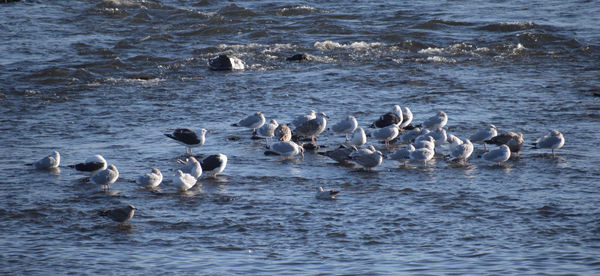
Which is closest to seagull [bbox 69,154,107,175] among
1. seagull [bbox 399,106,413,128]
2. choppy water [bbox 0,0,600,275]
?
choppy water [bbox 0,0,600,275]

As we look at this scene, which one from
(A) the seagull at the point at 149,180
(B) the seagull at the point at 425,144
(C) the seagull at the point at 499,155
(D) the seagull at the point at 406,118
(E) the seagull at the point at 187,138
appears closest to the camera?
(A) the seagull at the point at 149,180

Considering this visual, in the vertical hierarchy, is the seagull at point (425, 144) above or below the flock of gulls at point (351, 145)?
above

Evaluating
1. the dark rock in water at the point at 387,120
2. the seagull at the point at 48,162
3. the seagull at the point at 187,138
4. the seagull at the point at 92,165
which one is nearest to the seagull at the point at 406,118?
the dark rock in water at the point at 387,120

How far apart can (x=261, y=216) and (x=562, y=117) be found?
23.3 feet

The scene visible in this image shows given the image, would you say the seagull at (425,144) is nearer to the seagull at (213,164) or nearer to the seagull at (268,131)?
the seagull at (268,131)

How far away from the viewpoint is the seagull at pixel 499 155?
37.3ft

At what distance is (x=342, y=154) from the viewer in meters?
11.7

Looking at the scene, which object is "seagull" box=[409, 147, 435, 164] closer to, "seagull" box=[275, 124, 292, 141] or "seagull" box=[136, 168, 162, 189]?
"seagull" box=[275, 124, 292, 141]

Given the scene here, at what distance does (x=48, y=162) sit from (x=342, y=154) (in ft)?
13.7

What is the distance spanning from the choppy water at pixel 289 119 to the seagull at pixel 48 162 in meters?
0.23

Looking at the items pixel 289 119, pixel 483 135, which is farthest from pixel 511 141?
pixel 289 119

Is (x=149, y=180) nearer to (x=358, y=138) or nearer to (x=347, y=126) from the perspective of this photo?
(x=358, y=138)

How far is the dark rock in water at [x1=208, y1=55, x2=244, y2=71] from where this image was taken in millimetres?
19438

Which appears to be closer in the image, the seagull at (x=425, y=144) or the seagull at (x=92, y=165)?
the seagull at (x=92, y=165)
